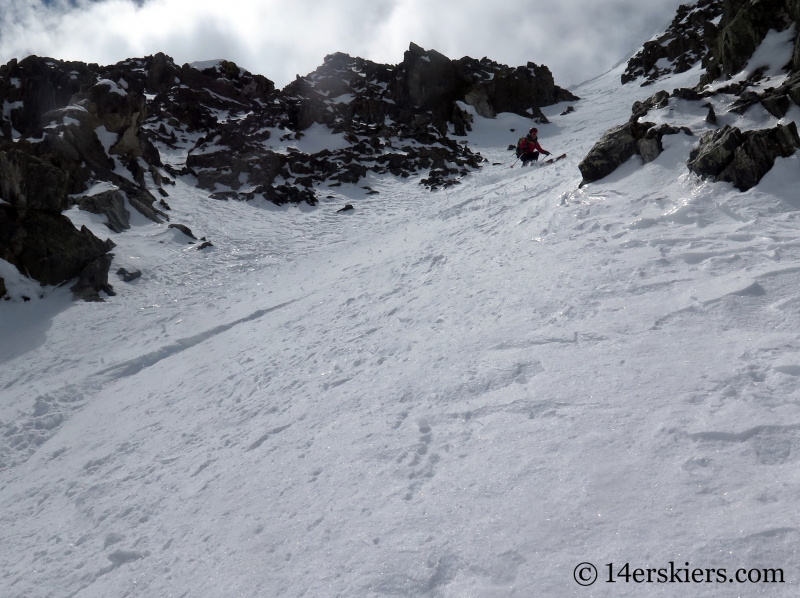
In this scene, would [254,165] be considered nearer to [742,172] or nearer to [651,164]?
[651,164]

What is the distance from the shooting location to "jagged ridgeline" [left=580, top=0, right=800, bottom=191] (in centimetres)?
877

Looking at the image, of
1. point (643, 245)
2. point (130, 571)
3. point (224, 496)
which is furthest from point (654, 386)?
point (130, 571)

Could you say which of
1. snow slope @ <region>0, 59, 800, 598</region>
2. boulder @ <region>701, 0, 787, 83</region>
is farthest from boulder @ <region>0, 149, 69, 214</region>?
boulder @ <region>701, 0, 787, 83</region>

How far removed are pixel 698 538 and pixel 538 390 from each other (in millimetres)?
2122

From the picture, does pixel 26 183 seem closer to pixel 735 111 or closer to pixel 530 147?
pixel 735 111

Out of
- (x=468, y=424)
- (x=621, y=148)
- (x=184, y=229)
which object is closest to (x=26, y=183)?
(x=184, y=229)

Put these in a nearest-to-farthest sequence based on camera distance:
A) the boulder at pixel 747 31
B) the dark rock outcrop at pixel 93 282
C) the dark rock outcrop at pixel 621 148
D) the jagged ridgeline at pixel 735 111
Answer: the jagged ridgeline at pixel 735 111 → the dark rock outcrop at pixel 621 148 → the dark rock outcrop at pixel 93 282 → the boulder at pixel 747 31

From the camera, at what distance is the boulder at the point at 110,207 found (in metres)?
19.3

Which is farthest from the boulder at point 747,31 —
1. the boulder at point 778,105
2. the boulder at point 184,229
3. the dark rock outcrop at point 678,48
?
the dark rock outcrop at point 678,48

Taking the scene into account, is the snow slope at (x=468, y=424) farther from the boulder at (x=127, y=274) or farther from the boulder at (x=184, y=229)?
the boulder at (x=184, y=229)

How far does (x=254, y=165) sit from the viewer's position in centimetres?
3256

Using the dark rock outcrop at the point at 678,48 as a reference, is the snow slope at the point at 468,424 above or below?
below

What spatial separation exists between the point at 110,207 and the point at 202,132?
24495 millimetres

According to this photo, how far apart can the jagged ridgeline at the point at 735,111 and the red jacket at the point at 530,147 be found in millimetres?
7133
